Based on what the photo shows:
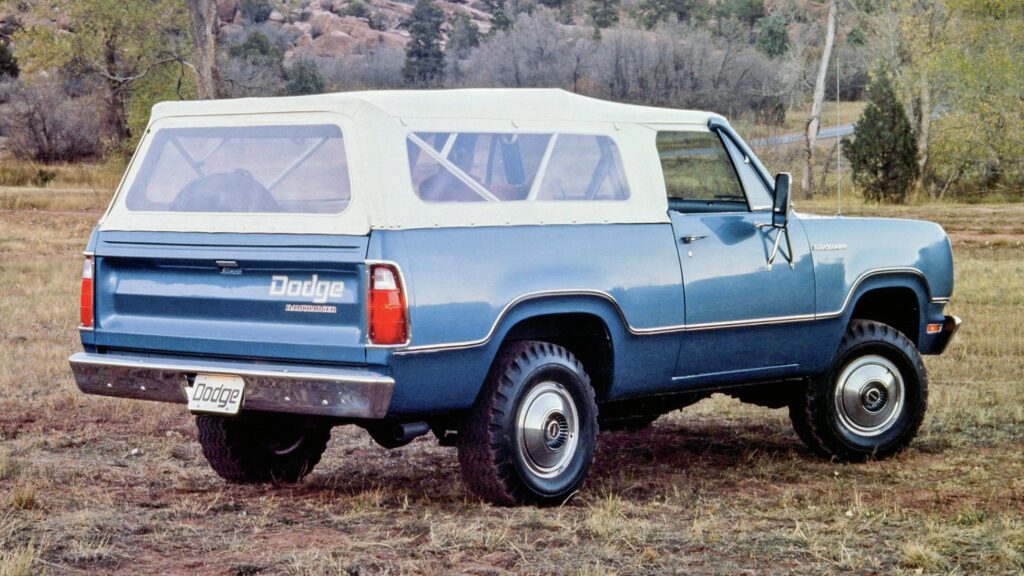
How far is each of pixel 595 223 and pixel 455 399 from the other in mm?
1119

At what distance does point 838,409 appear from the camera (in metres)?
8.12

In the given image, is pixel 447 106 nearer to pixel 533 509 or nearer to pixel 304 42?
pixel 533 509

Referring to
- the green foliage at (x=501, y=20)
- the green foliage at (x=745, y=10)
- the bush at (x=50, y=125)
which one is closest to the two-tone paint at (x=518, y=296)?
the bush at (x=50, y=125)

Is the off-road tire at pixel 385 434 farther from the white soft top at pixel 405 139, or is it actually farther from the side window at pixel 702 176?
the side window at pixel 702 176

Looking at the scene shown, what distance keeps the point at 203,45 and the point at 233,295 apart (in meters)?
24.3

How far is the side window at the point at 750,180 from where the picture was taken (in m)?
7.70

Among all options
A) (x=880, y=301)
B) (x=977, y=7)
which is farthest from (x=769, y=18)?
(x=880, y=301)

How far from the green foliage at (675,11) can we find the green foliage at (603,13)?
1304 mm

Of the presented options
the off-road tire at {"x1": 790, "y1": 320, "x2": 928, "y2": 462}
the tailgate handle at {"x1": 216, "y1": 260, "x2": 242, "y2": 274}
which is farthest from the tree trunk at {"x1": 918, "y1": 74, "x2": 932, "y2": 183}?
the tailgate handle at {"x1": 216, "y1": 260, "x2": 242, "y2": 274}

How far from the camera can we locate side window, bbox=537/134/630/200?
22.4ft

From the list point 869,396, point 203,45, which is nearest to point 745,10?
point 203,45

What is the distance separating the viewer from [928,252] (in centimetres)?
826

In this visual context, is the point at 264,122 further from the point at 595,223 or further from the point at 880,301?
the point at 880,301

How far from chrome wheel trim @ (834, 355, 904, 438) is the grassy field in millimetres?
243
